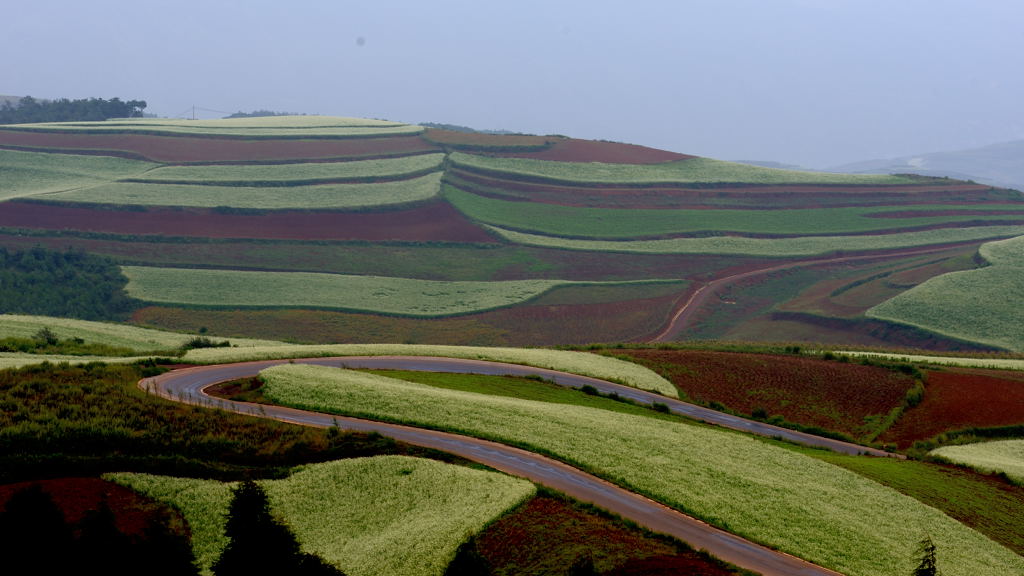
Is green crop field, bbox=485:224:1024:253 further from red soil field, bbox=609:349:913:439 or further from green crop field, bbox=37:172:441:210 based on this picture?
red soil field, bbox=609:349:913:439

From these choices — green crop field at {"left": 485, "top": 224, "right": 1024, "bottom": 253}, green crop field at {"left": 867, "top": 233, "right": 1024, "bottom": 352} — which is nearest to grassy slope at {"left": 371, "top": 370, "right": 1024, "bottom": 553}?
green crop field at {"left": 867, "top": 233, "right": 1024, "bottom": 352}

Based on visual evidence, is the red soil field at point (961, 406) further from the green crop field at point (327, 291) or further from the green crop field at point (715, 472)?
the green crop field at point (327, 291)

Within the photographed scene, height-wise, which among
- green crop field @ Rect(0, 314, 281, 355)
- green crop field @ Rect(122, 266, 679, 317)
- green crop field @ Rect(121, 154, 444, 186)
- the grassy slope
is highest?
green crop field @ Rect(121, 154, 444, 186)

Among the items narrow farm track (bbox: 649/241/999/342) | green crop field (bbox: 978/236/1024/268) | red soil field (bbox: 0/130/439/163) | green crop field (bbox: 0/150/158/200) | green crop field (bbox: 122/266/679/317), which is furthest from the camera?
red soil field (bbox: 0/130/439/163)

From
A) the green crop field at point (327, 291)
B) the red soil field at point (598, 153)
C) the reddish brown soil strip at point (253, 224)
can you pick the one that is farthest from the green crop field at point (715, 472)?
the red soil field at point (598, 153)

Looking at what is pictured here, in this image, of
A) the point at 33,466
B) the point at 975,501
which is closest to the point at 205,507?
the point at 33,466

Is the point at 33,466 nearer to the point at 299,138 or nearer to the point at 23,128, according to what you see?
the point at 299,138
